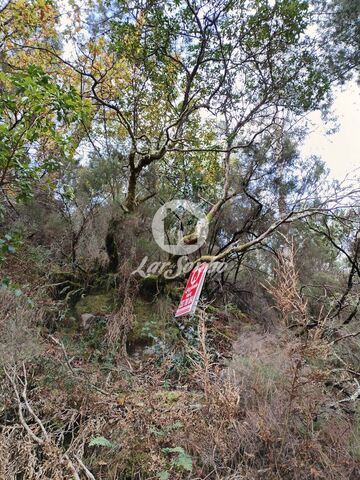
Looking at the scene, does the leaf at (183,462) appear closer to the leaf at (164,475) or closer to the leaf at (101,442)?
the leaf at (164,475)

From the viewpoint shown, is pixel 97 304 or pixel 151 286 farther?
pixel 151 286

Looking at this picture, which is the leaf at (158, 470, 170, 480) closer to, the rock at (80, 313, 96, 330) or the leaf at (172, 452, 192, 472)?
the leaf at (172, 452, 192, 472)

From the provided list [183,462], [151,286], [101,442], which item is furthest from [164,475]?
[151,286]

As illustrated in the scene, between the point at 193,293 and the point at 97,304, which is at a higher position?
the point at 193,293

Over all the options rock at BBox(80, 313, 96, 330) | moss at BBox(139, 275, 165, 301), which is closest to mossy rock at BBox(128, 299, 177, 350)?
moss at BBox(139, 275, 165, 301)

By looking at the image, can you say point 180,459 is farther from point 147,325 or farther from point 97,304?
point 97,304

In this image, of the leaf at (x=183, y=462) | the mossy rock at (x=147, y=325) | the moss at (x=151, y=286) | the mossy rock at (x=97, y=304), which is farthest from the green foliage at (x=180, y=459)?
the moss at (x=151, y=286)

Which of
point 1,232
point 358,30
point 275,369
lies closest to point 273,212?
point 358,30

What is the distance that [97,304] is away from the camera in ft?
15.0

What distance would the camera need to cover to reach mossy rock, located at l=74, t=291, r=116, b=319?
4.43 meters

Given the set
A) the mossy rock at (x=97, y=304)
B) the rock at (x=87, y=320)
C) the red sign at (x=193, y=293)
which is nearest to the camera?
the red sign at (x=193, y=293)

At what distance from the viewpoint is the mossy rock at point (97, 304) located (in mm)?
4429

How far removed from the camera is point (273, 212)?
5.99 metres

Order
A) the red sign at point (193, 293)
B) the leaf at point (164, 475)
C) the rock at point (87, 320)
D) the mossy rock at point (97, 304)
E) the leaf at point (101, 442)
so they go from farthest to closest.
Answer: the mossy rock at point (97, 304) → the rock at point (87, 320) → the red sign at point (193, 293) → the leaf at point (101, 442) → the leaf at point (164, 475)
